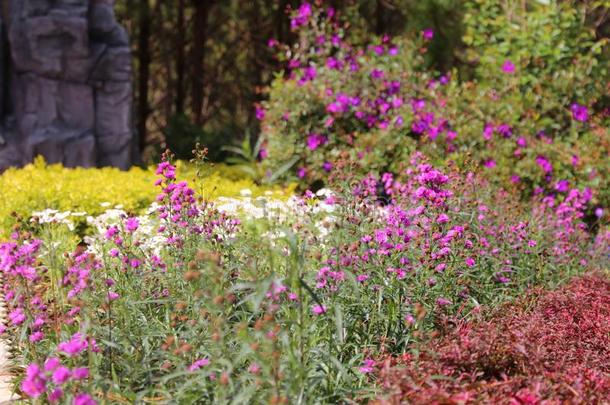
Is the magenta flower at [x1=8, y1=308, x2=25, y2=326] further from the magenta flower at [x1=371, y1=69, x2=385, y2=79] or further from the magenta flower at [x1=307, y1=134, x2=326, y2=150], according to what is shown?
the magenta flower at [x1=371, y1=69, x2=385, y2=79]

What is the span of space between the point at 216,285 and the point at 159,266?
1165 millimetres

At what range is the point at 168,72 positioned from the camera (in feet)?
51.8

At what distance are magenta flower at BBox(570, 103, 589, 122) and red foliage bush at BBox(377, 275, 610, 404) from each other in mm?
4428

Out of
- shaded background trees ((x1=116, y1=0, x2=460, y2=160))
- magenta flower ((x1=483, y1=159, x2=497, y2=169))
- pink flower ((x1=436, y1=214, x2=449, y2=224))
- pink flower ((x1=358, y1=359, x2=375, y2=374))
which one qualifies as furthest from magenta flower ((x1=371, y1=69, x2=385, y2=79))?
pink flower ((x1=358, y1=359, x2=375, y2=374))

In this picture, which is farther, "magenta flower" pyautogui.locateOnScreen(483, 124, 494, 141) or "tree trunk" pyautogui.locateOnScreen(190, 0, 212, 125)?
"tree trunk" pyautogui.locateOnScreen(190, 0, 212, 125)

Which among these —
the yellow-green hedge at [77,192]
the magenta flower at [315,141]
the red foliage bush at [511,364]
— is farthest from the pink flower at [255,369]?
the magenta flower at [315,141]

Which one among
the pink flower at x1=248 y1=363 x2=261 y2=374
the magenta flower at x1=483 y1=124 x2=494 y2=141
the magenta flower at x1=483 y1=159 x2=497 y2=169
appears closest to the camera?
the pink flower at x1=248 y1=363 x2=261 y2=374

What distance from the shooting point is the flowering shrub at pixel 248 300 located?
3049 mm

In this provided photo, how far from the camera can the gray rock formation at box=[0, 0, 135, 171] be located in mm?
9719

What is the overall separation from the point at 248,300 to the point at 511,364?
3.92 feet

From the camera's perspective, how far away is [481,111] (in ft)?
27.2

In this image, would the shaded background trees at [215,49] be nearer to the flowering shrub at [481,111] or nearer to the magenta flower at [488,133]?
the flowering shrub at [481,111]

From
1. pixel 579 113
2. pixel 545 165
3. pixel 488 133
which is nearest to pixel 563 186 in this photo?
pixel 545 165

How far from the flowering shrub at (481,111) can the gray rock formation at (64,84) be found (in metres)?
2.32
